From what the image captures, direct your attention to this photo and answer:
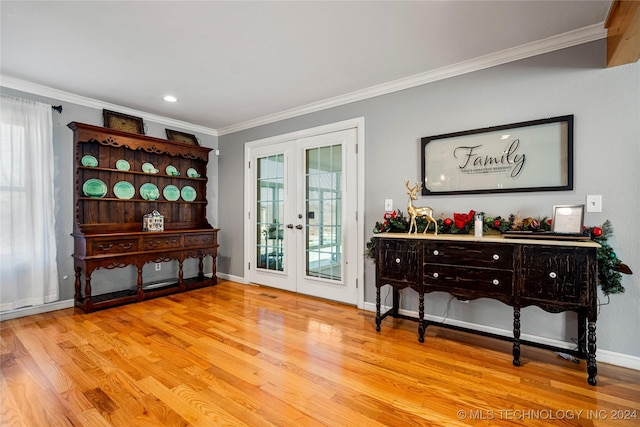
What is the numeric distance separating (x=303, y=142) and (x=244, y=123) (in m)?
1.18

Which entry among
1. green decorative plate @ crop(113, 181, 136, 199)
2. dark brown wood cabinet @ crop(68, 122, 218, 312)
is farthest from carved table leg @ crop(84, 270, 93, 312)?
green decorative plate @ crop(113, 181, 136, 199)

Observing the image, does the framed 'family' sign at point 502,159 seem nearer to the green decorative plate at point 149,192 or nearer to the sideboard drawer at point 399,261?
the sideboard drawer at point 399,261

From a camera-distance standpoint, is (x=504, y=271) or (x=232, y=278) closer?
(x=504, y=271)

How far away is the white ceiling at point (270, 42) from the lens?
78.3 inches

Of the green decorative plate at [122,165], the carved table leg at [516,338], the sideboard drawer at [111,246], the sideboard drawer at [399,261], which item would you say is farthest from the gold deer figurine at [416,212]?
the green decorative plate at [122,165]

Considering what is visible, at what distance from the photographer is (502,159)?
257 cm

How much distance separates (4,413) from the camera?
162cm

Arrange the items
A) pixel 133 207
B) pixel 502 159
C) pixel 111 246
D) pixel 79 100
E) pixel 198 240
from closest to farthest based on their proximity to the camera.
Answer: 1. pixel 502 159
2. pixel 111 246
3. pixel 79 100
4. pixel 133 207
5. pixel 198 240

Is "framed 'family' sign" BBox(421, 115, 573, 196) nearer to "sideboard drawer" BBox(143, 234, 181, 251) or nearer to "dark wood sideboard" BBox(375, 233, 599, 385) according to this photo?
"dark wood sideboard" BBox(375, 233, 599, 385)

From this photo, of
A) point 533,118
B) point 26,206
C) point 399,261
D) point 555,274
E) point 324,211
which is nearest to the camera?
point 555,274

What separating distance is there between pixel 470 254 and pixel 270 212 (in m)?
2.77

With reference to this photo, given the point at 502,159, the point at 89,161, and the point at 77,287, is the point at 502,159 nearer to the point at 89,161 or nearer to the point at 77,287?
the point at 89,161

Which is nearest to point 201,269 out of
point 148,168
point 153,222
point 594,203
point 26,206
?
point 153,222

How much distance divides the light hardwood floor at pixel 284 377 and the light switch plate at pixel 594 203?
3.65 feet
